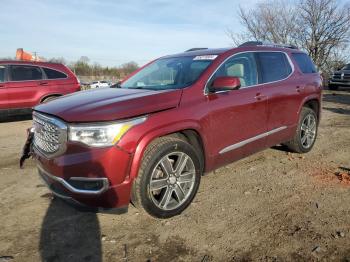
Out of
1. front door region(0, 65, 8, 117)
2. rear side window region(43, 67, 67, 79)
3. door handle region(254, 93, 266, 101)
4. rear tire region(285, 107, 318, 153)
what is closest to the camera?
door handle region(254, 93, 266, 101)

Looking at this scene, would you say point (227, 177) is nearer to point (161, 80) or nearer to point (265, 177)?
point (265, 177)

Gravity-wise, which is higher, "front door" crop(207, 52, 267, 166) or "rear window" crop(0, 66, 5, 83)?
"rear window" crop(0, 66, 5, 83)

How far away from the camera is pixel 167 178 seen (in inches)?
151

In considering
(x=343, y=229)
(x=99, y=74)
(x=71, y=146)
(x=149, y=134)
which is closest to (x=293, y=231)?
(x=343, y=229)

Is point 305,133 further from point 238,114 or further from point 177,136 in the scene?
point 177,136

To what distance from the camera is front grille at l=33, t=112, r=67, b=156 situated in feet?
11.3

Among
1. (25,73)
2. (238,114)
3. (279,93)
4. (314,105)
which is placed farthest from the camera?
(25,73)

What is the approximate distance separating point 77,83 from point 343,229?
902cm

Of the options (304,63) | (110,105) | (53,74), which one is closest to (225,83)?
(110,105)

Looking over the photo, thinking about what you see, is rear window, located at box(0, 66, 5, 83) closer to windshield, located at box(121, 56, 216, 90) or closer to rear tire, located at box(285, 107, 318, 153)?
windshield, located at box(121, 56, 216, 90)

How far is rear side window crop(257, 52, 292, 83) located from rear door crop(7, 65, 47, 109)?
278 inches

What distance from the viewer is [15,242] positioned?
3461 millimetres

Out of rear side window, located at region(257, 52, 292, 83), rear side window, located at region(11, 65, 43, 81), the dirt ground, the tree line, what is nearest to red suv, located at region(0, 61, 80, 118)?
rear side window, located at region(11, 65, 43, 81)

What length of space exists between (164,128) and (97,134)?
27.6 inches
